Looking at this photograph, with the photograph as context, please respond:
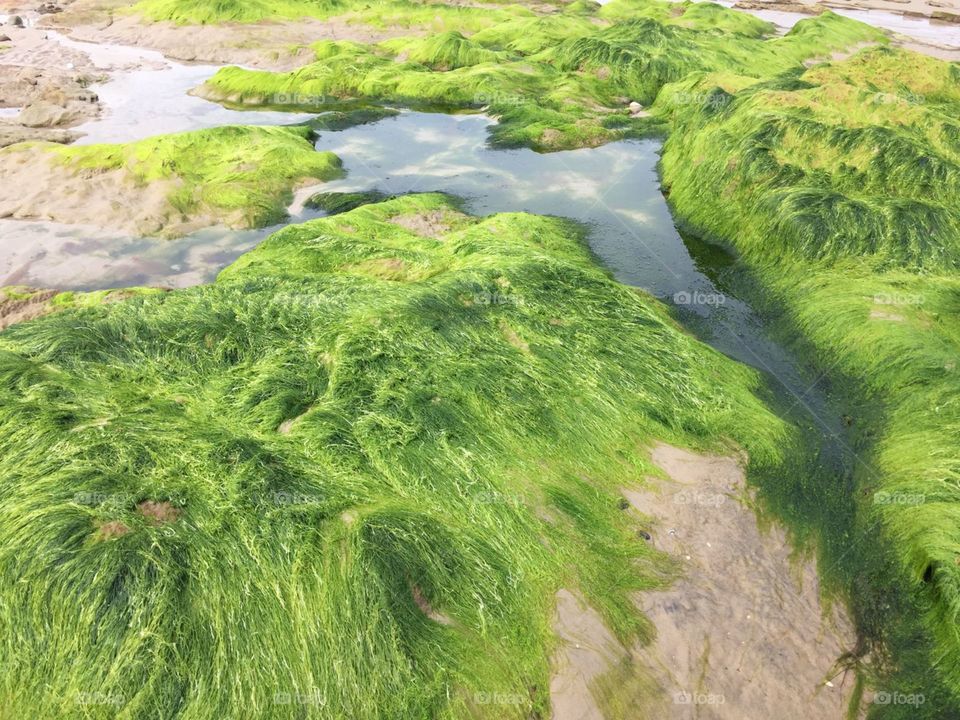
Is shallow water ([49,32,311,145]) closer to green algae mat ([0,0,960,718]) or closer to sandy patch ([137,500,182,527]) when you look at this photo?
green algae mat ([0,0,960,718])

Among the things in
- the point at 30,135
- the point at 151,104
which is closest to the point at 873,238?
the point at 30,135

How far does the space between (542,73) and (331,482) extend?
1808cm

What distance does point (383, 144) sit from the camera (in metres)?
14.6

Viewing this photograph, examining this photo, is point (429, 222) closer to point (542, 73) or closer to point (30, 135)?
point (30, 135)

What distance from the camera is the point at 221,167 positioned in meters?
12.2

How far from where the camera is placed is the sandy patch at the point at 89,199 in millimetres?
10438

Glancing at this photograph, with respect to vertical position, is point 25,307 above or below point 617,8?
below

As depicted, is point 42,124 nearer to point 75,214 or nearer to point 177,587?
point 75,214

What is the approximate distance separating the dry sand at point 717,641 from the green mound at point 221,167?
31.4 feet

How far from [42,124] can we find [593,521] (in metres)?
17.1

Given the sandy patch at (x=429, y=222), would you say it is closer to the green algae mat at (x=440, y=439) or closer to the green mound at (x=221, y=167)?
the green algae mat at (x=440, y=439)

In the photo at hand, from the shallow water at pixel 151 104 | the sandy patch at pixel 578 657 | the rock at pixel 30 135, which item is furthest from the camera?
the shallow water at pixel 151 104

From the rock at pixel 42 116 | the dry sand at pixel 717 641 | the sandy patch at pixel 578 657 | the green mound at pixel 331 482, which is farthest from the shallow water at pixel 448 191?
the sandy patch at pixel 578 657

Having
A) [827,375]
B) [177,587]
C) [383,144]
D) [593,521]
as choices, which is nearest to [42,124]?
[383,144]
